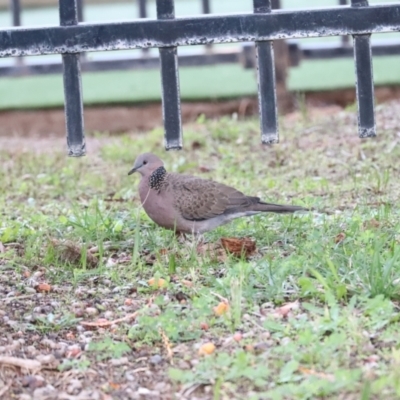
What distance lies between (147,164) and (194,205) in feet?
1.84

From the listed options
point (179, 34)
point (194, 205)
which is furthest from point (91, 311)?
point (179, 34)

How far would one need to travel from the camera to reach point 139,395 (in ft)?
10.3

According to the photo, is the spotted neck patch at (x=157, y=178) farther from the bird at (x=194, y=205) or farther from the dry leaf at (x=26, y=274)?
the dry leaf at (x=26, y=274)

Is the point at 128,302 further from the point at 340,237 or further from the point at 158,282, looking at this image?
the point at 340,237

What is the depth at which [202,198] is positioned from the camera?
5129 mm

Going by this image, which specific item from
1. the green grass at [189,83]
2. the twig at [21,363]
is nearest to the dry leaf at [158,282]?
the twig at [21,363]

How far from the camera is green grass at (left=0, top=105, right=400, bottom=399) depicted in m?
3.18

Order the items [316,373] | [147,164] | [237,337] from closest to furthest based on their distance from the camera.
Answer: [316,373] < [237,337] < [147,164]

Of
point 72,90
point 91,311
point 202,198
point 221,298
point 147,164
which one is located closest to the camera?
point 221,298

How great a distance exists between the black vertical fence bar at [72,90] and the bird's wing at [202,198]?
552 millimetres

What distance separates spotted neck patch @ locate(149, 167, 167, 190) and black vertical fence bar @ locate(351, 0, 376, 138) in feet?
3.70

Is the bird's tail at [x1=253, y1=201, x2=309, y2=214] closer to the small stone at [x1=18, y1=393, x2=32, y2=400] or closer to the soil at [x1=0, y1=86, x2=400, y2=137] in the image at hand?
the small stone at [x1=18, y1=393, x2=32, y2=400]

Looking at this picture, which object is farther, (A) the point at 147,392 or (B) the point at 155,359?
(B) the point at 155,359

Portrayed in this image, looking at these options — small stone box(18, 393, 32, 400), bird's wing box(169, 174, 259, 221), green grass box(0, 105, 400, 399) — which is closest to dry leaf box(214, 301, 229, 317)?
green grass box(0, 105, 400, 399)
